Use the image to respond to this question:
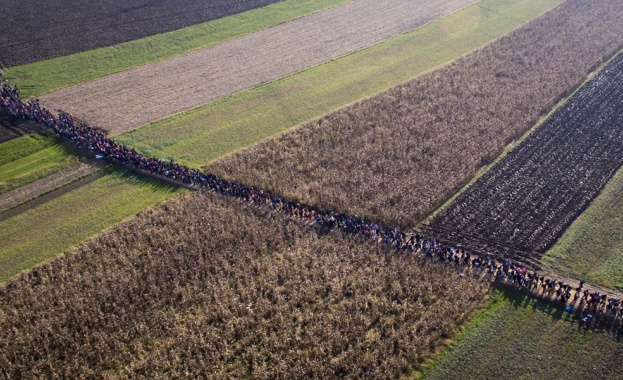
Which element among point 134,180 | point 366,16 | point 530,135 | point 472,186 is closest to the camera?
point 472,186

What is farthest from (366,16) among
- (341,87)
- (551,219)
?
(551,219)

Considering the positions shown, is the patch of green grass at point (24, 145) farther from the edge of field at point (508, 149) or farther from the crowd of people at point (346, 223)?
the edge of field at point (508, 149)

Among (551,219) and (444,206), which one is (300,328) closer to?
(444,206)

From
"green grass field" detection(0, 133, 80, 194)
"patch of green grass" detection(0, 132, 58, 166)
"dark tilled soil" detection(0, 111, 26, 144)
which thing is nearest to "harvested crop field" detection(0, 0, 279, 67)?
"dark tilled soil" detection(0, 111, 26, 144)

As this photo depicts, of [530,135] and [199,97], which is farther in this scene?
[199,97]

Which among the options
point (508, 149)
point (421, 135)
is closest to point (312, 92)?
point (421, 135)

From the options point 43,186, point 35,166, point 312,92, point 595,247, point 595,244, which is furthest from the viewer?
point 312,92

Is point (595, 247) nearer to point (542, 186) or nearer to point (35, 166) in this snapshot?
point (542, 186)
